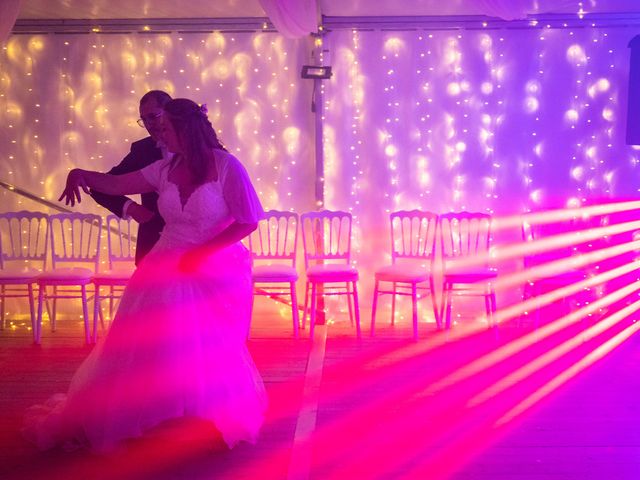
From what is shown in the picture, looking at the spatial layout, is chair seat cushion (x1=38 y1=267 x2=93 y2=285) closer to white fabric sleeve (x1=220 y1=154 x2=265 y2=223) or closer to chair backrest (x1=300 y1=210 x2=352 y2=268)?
chair backrest (x1=300 y1=210 x2=352 y2=268)

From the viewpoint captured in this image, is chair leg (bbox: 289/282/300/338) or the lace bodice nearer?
the lace bodice

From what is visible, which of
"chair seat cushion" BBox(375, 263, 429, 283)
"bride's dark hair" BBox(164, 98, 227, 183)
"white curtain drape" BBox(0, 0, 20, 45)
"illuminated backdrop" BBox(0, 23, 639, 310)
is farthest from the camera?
"illuminated backdrop" BBox(0, 23, 639, 310)

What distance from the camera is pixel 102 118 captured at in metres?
5.75

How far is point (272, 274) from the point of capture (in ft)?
16.0

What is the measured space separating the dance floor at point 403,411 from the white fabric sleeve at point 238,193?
1.00m

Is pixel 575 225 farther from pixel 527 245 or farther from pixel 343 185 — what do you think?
pixel 343 185

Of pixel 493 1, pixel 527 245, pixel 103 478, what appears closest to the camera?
pixel 103 478

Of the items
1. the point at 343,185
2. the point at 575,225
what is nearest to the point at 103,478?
the point at 343,185

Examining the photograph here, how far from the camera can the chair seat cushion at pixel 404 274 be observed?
486cm

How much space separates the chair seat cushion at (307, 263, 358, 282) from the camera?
16.0 ft

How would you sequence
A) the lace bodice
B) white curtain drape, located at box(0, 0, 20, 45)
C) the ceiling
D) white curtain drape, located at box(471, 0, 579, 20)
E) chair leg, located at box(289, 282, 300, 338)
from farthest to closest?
the ceiling, chair leg, located at box(289, 282, 300, 338), white curtain drape, located at box(471, 0, 579, 20), white curtain drape, located at box(0, 0, 20, 45), the lace bodice

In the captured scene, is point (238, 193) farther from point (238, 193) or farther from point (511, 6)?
point (511, 6)

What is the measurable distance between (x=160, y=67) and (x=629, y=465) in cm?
486

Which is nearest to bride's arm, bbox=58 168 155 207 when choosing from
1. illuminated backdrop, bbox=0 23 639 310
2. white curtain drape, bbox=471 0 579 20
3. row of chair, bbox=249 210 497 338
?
row of chair, bbox=249 210 497 338
